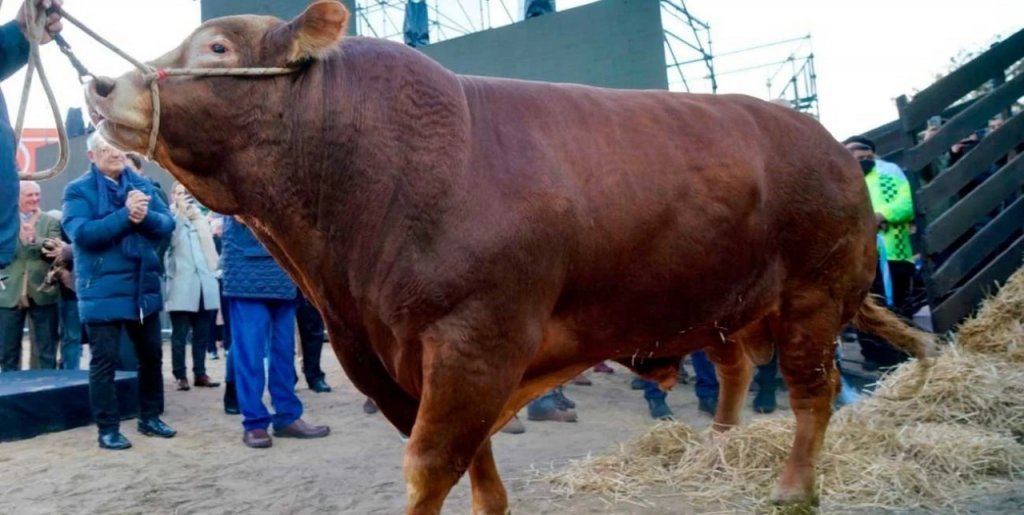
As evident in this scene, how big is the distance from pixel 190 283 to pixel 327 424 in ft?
9.04

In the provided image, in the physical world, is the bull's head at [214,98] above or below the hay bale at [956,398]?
above

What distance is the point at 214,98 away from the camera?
7.97ft

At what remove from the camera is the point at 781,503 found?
11.5 feet

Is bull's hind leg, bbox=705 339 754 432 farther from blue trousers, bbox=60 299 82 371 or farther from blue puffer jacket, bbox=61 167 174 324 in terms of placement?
blue trousers, bbox=60 299 82 371

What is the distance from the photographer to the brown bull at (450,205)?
2.37 m

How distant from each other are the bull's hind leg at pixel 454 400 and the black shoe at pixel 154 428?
14.0ft

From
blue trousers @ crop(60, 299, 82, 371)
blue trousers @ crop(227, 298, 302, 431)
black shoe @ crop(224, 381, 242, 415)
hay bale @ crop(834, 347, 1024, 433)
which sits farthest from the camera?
blue trousers @ crop(60, 299, 82, 371)

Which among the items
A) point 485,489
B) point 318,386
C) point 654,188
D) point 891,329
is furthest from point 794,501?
point 318,386

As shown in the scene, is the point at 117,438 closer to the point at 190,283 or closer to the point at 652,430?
the point at 190,283

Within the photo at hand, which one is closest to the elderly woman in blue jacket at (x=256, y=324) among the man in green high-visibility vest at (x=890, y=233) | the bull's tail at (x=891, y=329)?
the bull's tail at (x=891, y=329)

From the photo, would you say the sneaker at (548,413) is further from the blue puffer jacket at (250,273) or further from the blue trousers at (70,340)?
the blue trousers at (70,340)

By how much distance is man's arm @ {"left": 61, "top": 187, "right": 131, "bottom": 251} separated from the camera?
5551 mm

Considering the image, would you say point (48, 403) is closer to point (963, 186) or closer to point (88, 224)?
point (88, 224)

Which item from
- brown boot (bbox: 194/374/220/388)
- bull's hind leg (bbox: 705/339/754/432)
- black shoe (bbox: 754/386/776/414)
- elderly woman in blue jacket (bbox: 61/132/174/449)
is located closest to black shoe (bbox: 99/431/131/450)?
elderly woman in blue jacket (bbox: 61/132/174/449)
